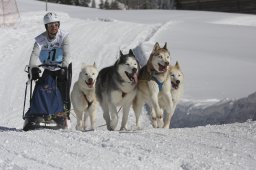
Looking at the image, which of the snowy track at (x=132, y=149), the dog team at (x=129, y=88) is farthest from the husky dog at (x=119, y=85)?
the snowy track at (x=132, y=149)

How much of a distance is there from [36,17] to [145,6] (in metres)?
38.4

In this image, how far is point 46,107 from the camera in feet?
25.1

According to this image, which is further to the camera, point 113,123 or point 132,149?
point 113,123

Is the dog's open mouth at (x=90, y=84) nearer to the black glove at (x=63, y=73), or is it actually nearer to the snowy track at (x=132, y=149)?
the black glove at (x=63, y=73)

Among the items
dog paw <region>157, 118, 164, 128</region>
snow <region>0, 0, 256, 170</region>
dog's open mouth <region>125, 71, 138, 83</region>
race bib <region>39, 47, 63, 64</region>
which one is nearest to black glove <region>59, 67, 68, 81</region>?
race bib <region>39, 47, 63, 64</region>

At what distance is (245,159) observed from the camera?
5.48m

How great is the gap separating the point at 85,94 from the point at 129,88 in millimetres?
847

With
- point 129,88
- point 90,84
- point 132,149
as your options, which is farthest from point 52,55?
point 132,149

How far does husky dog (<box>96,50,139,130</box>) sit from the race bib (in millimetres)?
666

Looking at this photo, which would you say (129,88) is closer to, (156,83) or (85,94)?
(156,83)

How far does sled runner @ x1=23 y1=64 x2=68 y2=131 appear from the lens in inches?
301

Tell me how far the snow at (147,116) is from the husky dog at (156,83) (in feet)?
1.56

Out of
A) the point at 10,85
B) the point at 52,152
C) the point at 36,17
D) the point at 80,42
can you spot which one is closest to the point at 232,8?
the point at 36,17

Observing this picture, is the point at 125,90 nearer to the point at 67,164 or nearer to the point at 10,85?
the point at 67,164
